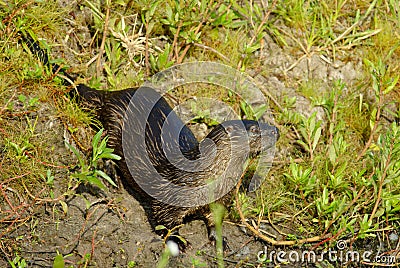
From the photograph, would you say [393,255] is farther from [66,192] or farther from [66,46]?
[66,46]

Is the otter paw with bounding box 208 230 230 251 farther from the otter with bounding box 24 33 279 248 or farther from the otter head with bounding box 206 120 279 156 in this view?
the otter head with bounding box 206 120 279 156

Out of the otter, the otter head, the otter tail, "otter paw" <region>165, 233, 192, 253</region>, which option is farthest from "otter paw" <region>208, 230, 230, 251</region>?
the otter tail

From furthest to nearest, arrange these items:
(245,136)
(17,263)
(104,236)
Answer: (245,136), (104,236), (17,263)
